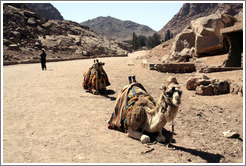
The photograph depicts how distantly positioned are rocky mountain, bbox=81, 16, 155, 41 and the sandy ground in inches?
5398

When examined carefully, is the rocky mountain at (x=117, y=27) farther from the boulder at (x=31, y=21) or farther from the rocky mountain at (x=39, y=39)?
the boulder at (x=31, y=21)

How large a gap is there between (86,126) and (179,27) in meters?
132

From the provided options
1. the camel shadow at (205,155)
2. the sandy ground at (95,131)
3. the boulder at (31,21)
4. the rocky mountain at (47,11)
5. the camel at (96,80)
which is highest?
the rocky mountain at (47,11)

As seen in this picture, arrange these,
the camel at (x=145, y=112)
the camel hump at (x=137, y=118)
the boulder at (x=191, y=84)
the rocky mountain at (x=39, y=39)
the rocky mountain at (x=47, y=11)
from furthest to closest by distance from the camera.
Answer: the rocky mountain at (x=47, y=11)
the rocky mountain at (x=39, y=39)
the boulder at (x=191, y=84)
the camel hump at (x=137, y=118)
the camel at (x=145, y=112)

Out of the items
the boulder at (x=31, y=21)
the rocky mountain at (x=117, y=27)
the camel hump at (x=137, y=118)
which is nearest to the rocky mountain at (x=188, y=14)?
the rocky mountain at (x=117, y=27)

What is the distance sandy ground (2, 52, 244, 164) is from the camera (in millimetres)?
4242

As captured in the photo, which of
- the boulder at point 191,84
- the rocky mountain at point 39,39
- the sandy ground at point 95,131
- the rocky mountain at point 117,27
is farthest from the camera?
the rocky mountain at point 117,27

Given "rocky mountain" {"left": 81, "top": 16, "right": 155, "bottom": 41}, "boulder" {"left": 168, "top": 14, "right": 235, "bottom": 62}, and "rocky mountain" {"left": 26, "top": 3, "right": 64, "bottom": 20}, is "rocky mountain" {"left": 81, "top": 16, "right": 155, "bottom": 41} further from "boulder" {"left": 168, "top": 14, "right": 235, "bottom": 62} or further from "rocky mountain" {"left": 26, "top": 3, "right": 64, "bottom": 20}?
"boulder" {"left": 168, "top": 14, "right": 235, "bottom": 62}

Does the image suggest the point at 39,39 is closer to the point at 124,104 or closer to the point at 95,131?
the point at 95,131

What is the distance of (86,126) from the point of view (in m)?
5.79

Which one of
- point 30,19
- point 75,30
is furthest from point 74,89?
point 75,30

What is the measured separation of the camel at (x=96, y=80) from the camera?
9.38 m

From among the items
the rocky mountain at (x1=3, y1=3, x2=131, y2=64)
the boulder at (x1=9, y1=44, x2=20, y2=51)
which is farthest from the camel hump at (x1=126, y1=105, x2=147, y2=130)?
the boulder at (x1=9, y1=44, x2=20, y2=51)

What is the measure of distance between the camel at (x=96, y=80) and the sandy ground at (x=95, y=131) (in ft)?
1.33
